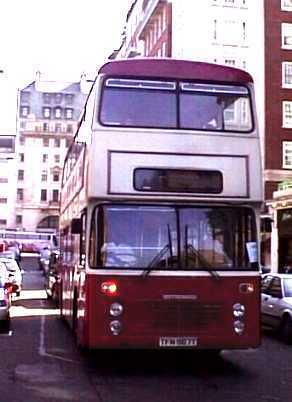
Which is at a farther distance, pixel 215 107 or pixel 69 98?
pixel 69 98

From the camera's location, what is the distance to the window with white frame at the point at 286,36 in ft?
187

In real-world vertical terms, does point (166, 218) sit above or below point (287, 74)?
below

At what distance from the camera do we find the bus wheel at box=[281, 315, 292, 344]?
16.7 meters

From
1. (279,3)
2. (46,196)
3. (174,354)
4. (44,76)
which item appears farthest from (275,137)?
(44,76)

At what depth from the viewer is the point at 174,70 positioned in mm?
11664

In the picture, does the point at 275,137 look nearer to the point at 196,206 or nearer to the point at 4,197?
the point at 196,206

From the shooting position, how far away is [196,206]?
1116cm

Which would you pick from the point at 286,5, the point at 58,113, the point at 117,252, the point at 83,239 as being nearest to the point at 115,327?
the point at 117,252

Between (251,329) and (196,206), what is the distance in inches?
77.5

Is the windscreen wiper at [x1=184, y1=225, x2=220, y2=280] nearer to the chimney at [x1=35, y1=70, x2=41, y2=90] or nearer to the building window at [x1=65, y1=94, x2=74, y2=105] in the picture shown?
the building window at [x1=65, y1=94, x2=74, y2=105]

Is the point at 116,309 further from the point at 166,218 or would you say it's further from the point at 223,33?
the point at 223,33

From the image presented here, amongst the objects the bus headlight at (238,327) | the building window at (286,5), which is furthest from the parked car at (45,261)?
the building window at (286,5)

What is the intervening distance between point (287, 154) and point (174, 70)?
45337 mm

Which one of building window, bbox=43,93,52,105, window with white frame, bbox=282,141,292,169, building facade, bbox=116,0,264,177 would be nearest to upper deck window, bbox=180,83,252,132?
window with white frame, bbox=282,141,292,169
